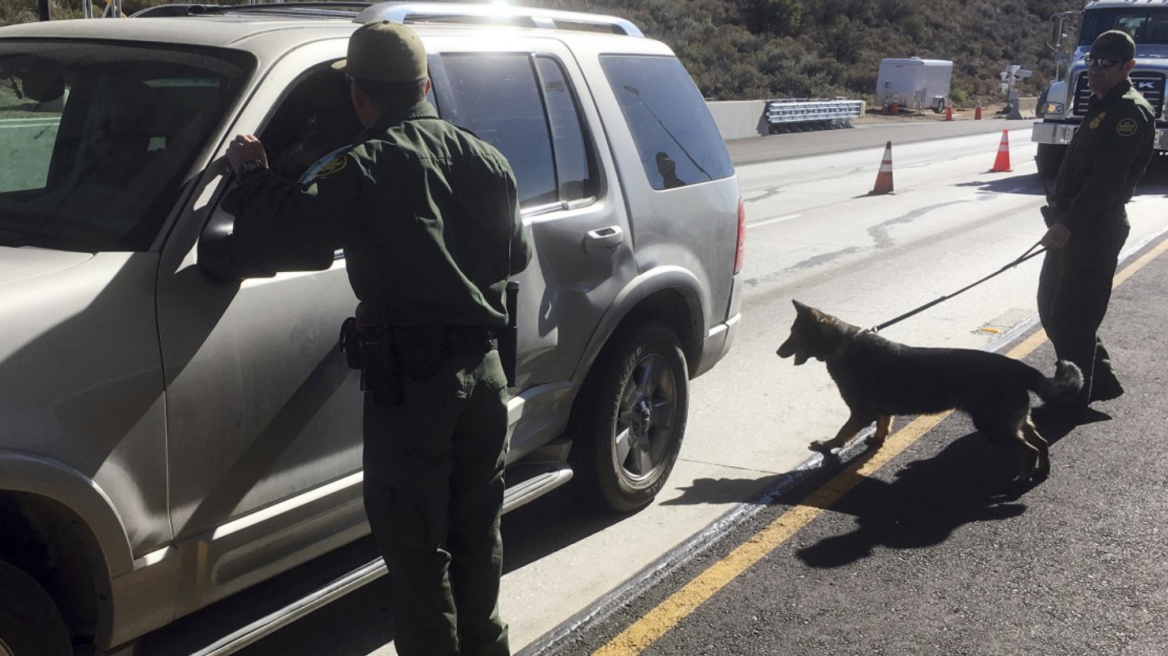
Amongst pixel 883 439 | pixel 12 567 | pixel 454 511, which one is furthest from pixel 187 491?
pixel 883 439

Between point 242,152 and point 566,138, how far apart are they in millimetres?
1796

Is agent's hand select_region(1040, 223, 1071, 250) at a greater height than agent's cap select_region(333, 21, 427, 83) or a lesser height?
lesser

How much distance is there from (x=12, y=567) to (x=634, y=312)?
276 cm

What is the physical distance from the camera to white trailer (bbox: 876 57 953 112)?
154ft

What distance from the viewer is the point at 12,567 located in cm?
267

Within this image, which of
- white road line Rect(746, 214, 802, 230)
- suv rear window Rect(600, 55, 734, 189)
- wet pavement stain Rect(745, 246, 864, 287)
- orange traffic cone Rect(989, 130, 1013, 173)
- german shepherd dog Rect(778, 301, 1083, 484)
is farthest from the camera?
orange traffic cone Rect(989, 130, 1013, 173)

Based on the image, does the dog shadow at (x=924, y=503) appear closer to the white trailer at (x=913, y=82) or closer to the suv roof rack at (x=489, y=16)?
the suv roof rack at (x=489, y=16)

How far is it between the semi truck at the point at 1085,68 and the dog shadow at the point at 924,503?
15.5 m

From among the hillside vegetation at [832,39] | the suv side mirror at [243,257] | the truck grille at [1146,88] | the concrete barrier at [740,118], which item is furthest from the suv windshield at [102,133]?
the hillside vegetation at [832,39]

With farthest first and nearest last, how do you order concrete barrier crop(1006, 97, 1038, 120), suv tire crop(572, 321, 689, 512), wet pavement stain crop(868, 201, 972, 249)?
concrete barrier crop(1006, 97, 1038, 120)
wet pavement stain crop(868, 201, 972, 249)
suv tire crop(572, 321, 689, 512)

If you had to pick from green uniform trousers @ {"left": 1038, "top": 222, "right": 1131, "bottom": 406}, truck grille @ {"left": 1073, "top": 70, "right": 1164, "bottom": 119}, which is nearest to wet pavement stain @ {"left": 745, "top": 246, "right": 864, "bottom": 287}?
green uniform trousers @ {"left": 1038, "top": 222, "right": 1131, "bottom": 406}

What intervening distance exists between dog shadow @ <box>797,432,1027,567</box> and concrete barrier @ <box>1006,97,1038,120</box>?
143 ft

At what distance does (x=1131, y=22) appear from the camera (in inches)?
821

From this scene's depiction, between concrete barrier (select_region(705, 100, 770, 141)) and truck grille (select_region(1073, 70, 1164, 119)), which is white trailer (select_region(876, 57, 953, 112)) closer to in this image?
concrete barrier (select_region(705, 100, 770, 141))
